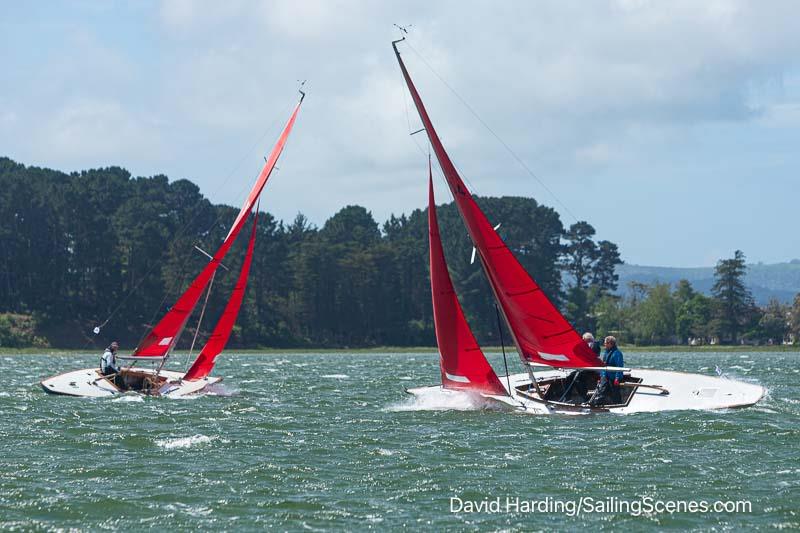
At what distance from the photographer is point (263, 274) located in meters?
124

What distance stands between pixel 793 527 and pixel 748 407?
1401 centimetres

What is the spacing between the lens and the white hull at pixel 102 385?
3469 centimetres

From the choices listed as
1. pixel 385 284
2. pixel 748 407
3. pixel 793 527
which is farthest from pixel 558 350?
pixel 385 284

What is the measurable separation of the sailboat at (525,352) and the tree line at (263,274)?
76.7m

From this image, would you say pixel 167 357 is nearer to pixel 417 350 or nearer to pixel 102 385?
pixel 102 385

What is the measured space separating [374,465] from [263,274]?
344ft

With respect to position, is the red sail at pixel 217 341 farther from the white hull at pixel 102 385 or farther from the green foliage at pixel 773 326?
the green foliage at pixel 773 326

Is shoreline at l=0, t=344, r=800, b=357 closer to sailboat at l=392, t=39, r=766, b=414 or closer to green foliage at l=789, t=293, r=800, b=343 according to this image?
green foliage at l=789, t=293, r=800, b=343

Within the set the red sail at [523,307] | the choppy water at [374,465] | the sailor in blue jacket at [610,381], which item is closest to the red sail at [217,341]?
the choppy water at [374,465]

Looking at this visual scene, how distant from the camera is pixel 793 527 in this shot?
14992 millimetres

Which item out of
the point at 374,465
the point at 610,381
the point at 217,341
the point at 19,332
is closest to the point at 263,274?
the point at 19,332

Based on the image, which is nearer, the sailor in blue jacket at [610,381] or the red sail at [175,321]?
the sailor in blue jacket at [610,381]

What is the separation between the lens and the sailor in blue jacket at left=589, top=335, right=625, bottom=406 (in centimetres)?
2764

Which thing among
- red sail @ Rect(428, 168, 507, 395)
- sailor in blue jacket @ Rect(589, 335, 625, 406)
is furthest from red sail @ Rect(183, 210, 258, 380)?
sailor in blue jacket @ Rect(589, 335, 625, 406)
